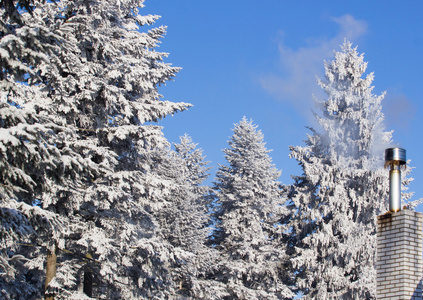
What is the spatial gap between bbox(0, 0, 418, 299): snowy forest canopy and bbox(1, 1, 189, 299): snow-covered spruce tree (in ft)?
0.18

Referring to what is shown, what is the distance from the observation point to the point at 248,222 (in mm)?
32938

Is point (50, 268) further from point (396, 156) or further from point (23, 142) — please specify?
point (396, 156)

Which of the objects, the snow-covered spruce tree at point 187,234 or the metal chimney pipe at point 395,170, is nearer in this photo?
the metal chimney pipe at point 395,170

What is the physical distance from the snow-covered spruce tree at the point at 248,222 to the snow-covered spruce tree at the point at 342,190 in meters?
1.91

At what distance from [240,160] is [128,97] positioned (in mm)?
16943

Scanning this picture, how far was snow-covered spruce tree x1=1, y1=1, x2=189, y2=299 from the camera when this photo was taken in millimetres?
16625

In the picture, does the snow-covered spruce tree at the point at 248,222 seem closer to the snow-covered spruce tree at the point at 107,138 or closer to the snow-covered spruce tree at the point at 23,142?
the snow-covered spruce tree at the point at 107,138

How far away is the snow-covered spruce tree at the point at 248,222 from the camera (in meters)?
30.8

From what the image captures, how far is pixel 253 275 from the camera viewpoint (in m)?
31.5

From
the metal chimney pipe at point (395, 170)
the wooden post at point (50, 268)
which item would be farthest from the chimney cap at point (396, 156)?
the wooden post at point (50, 268)

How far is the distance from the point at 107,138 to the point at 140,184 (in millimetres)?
1885

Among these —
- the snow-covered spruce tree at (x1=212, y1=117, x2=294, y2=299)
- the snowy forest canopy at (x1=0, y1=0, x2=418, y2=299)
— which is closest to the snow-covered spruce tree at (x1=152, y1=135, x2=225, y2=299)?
the snowy forest canopy at (x1=0, y1=0, x2=418, y2=299)

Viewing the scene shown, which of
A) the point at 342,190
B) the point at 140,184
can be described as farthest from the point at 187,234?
the point at 140,184

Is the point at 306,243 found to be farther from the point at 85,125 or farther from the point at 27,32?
the point at 27,32
